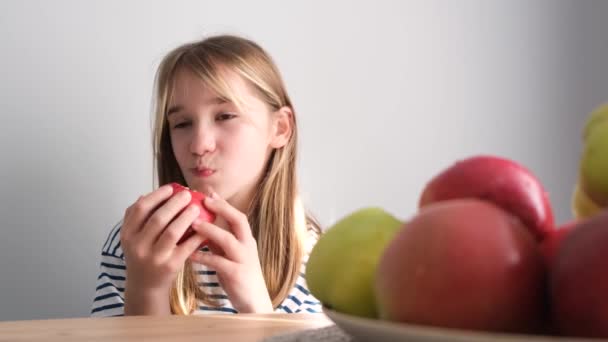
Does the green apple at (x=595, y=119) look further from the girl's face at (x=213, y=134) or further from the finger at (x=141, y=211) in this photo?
the girl's face at (x=213, y=134)

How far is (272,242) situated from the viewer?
4.86ft

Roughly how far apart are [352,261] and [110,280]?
1.09 metres

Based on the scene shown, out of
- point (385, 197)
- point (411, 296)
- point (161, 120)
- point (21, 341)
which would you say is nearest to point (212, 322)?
point (21, 341)

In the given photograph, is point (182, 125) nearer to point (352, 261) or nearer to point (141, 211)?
point (141, 211)

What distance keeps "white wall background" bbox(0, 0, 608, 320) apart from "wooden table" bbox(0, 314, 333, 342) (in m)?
0.74

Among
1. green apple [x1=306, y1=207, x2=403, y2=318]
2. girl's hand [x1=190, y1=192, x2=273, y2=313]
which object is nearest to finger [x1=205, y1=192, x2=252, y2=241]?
girl's hand [x1=190, y1=192, x2=273, y2=313]

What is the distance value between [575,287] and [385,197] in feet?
4.55

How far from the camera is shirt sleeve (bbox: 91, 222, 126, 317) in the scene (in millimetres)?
1332

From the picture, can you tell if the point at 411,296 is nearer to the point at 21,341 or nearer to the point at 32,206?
the point at 21,341

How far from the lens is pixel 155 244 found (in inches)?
42.6

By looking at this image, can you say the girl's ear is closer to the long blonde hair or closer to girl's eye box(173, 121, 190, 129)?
the long blonde hair

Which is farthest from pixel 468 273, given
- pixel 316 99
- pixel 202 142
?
pixel 316 99

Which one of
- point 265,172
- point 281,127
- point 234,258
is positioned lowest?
point 234,258

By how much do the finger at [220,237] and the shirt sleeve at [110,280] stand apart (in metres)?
0.35
